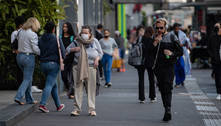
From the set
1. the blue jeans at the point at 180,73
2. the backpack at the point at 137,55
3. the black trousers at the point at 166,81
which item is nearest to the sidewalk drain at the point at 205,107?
the blue jeans at the point at 180,73

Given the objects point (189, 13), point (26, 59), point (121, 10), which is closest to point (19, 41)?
point (26, 59)

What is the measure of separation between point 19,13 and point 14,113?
16.5 feet

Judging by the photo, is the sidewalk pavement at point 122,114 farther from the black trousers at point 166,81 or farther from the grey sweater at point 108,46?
the grey sweater at point 108,46

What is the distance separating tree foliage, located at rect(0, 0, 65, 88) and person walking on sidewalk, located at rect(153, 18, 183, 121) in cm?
517

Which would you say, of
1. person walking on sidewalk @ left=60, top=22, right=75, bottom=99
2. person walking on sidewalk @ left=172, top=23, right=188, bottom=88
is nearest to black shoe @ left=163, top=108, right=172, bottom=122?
person walking on sidewalk @ left=60, top=22, right=75, bottom=99

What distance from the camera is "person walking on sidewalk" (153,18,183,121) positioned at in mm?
10336

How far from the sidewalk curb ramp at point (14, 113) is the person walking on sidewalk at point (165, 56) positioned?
7.88 feet

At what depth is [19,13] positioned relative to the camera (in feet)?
48.9

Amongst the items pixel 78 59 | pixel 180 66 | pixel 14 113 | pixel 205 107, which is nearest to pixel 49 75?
pixel 78 59

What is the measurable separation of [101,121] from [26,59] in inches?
87.6

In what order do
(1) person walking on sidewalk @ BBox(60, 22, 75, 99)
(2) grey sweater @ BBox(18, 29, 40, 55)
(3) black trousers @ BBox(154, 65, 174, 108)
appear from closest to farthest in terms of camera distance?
(3) black trousers @ BBox(154, 65, 174, 108)
(2) grey sweater @ BBox(18, 29, 40, 55)
(1) person walking on sidewalk @ BBox(60, 22, 75, 99)

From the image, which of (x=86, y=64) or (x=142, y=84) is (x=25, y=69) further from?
(x=142, y=84)

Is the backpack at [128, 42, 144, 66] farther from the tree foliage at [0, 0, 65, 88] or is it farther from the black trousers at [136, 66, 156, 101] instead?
the tree foliage at [0, 0, 65, 88]

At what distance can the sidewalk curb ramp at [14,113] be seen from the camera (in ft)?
31.1
